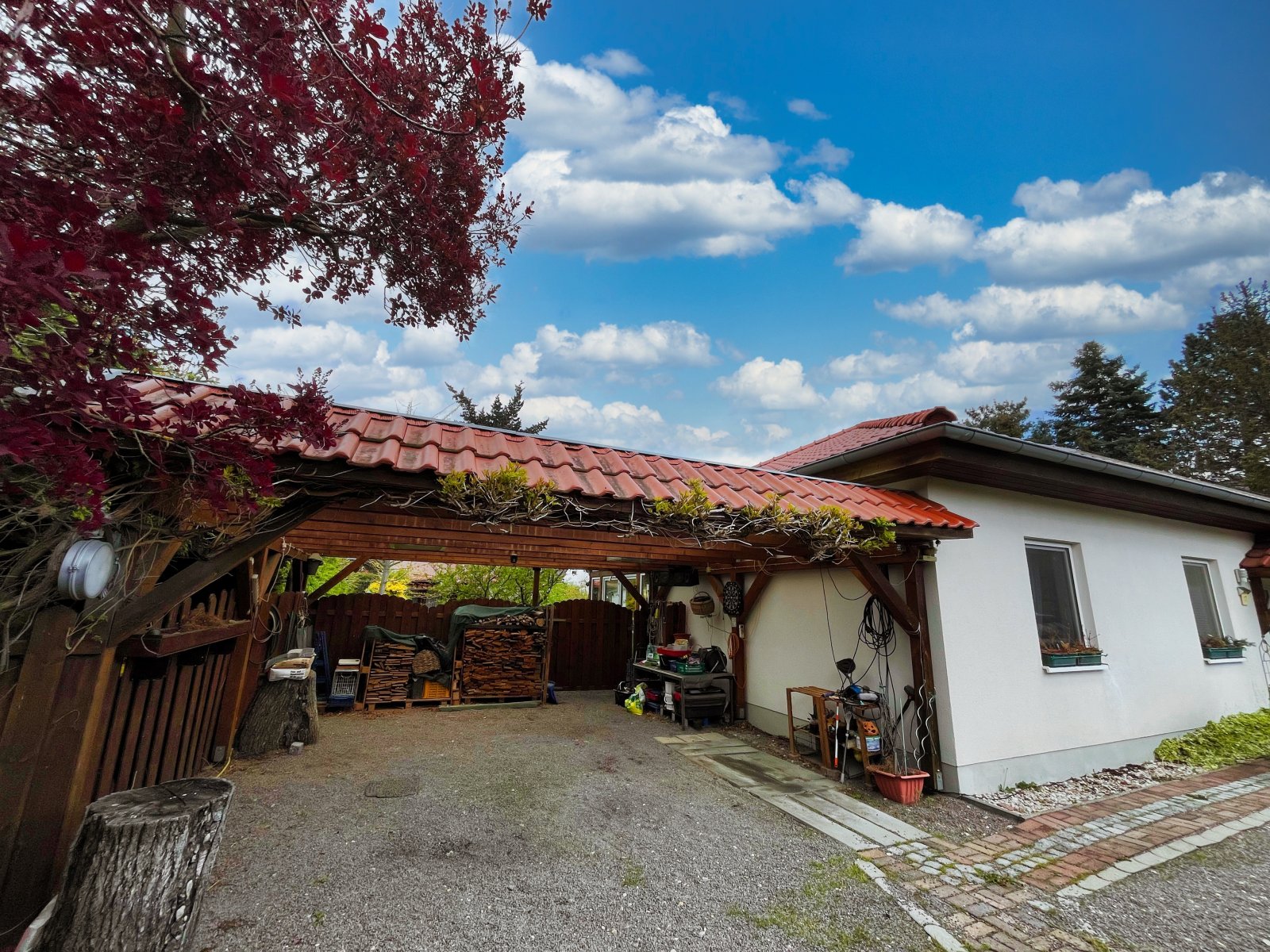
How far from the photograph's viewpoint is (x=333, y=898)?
3.00 meters

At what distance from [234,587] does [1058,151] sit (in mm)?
12826

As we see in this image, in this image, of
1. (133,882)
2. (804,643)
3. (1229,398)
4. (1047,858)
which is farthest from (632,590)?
(1229,398)

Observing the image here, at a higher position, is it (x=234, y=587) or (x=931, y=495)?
(x=931, y=495)

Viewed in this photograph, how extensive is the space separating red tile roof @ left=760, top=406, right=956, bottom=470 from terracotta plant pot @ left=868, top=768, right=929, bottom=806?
10.9 feet

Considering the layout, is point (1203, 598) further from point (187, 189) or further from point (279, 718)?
point (279, 718)

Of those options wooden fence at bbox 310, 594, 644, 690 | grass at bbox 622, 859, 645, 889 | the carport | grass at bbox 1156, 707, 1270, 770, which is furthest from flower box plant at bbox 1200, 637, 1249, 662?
wooden fence at bbox 310, 594, 644, 690

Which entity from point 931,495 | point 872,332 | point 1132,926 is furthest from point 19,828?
point 872,332

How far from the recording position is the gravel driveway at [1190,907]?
2846 millimetres

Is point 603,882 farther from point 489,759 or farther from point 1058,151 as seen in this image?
point 1058,151

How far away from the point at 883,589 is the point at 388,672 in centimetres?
768

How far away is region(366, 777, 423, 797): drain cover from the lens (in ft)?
15.3

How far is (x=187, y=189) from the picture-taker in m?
2.01

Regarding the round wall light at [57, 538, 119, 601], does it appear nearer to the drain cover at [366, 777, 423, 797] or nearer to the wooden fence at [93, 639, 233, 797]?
the wooden fence at [93, 639, 233, 797]

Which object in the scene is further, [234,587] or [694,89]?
[694,89]
